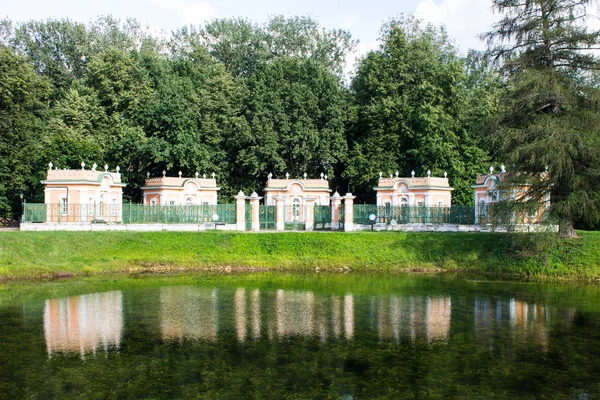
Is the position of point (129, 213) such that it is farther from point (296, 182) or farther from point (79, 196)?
point (296, 182)

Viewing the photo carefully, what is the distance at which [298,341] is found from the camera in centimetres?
1555

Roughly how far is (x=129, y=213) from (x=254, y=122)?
40.7 feet

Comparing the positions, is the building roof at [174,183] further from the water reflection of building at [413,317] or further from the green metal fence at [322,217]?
the water reflection of building at [413,317]

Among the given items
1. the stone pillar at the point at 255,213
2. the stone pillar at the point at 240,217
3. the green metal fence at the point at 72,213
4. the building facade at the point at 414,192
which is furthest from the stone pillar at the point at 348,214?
the green metal fence at the point at 72,213

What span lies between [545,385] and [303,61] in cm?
3830

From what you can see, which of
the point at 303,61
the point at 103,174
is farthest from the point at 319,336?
the point at 303,61

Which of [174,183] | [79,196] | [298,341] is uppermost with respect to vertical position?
[174,183]

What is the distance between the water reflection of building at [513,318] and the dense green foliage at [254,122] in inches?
895

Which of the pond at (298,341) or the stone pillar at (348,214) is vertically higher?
the stone pillar at (348,214)

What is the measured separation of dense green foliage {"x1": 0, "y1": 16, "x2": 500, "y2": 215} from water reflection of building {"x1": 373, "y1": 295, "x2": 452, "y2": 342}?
22921 millimetres

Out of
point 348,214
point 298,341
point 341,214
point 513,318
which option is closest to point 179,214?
point 341,214

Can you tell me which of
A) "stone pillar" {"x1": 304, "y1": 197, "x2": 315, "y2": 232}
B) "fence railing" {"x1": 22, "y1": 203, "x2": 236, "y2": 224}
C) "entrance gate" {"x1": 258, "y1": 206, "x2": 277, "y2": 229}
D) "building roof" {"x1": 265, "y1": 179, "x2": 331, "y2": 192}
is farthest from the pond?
"building roof" {"x1": 265, "y1": 179, "x2": 331, "y2": 192}

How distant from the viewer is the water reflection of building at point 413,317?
16.4 meters

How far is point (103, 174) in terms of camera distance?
37750 mm
